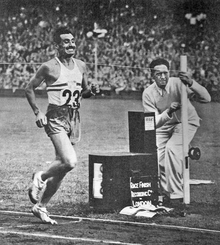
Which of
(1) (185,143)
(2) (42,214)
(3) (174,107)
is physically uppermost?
(3) (174,107)

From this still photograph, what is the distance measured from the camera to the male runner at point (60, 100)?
6832 mm

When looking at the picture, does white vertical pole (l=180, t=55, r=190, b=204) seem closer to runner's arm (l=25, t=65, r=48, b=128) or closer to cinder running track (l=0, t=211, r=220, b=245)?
cinder running track (l=0, t=211, r=220, b=245)

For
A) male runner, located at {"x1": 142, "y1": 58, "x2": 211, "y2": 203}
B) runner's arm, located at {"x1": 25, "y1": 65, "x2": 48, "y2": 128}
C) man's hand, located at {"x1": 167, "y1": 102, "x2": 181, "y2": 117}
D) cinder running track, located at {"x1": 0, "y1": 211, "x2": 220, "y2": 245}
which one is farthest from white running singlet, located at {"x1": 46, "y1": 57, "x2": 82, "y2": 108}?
cinder running track, located at {"x1": 0, "y1": 211, "x2": 220, "y2": 245}

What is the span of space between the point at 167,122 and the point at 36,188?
159 cm

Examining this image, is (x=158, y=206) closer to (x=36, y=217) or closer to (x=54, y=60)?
(x=36, y=217)

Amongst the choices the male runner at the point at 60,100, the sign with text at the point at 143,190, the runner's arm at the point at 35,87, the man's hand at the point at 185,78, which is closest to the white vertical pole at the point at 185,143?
the man's hand at the point at 185,78

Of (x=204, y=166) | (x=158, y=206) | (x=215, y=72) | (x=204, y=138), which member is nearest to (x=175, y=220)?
(x=158, y=206)

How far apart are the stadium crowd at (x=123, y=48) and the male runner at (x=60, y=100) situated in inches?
131

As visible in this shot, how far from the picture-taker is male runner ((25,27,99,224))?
6832mm

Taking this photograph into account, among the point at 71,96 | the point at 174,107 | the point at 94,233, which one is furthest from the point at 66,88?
the point at 94,233

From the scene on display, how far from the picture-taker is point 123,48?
1407 cm

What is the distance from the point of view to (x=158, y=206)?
7082 mm

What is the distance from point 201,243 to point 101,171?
1.71 meters

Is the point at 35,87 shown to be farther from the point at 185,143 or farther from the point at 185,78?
the point at 185,143
